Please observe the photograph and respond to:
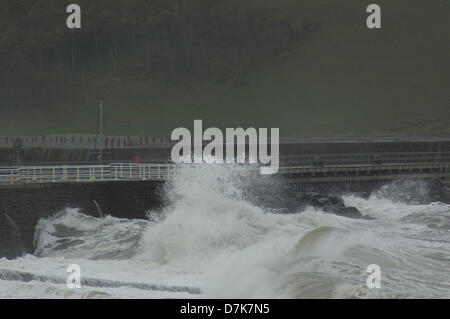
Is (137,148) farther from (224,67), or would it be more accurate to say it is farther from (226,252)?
(224,67)

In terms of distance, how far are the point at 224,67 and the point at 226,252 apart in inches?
4622

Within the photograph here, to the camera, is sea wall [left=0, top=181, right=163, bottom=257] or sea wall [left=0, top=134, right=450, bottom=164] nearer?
sea wall [left=0, top=181, right=163, bottom=257]

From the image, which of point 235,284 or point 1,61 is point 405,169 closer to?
point 235,284

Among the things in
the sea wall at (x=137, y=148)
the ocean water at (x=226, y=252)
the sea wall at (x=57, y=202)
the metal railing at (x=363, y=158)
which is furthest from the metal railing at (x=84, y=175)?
the sea wall at (x=137, y=148)

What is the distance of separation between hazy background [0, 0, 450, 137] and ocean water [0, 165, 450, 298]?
7183cm

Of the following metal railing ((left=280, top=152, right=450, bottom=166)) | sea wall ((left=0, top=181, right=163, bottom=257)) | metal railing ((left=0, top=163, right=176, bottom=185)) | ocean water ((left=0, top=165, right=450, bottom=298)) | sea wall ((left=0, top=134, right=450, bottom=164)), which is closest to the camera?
ocean water ((left=0, top=165, right=450, bottom=298))

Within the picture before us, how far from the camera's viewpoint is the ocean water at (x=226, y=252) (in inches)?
802

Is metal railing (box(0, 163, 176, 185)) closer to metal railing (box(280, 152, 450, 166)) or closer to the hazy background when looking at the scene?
metal railing (box(280, 152, 450, 166))

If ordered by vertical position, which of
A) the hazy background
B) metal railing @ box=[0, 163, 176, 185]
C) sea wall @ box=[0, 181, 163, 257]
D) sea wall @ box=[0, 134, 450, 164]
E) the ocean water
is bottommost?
the ocean water

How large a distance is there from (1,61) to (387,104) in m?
60.0

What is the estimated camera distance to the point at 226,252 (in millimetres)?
26203

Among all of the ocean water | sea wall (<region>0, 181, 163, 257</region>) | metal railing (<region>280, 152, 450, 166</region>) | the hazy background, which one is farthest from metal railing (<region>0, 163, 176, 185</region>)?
the hazy background

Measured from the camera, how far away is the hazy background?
119812mm

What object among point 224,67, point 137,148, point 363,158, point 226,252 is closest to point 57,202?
point 226,252
